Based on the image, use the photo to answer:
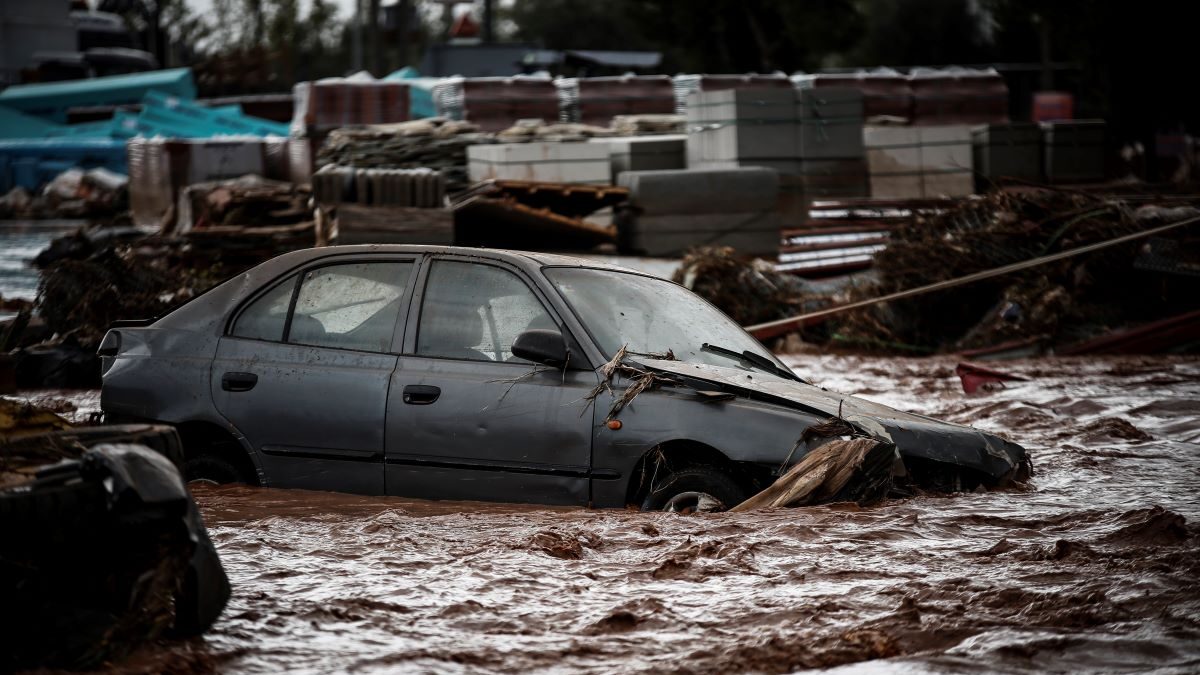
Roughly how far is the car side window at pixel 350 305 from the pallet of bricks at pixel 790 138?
10.9 metres

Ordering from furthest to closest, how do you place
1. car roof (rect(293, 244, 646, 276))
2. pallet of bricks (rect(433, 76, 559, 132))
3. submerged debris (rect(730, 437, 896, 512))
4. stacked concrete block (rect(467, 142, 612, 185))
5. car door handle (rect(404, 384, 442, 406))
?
1. pallet of bricks (rect(433, 76, 559, 132))
2. stacked concrete block (rect(467, 142, 612, 185))
3. car roof (rect(293, 244, 646, 276))
4. car door handle (rect(404, 384, 442, 406))
5. submerged debris (rect(730, 437, 896, 512))

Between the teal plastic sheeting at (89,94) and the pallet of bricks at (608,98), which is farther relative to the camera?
the teal plastic sheeting at (89,94)

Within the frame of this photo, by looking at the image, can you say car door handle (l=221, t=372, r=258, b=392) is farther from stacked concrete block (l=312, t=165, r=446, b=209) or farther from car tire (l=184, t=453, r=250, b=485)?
stacked concrete block (l=312, t=165, r=446, b=209)

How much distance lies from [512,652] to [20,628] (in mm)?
1395

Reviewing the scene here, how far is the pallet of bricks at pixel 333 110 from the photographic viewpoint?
2466 cm

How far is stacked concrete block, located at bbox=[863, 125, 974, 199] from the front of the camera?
733 inches

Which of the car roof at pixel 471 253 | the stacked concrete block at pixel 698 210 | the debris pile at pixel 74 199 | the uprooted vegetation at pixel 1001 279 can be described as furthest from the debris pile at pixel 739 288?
the debris pile at pixel 74 199

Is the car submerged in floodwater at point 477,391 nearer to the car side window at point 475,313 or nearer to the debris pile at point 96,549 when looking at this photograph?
the car side window at point 475,313

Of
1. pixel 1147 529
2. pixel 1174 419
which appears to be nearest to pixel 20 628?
pixel 1147 529

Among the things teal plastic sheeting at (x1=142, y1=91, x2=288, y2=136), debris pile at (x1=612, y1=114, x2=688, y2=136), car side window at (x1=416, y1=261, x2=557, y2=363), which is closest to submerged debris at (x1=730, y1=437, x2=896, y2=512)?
car side window at (x1=416, y1=261, x2=557, y2=363)

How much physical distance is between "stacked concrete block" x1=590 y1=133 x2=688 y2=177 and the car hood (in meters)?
11.0

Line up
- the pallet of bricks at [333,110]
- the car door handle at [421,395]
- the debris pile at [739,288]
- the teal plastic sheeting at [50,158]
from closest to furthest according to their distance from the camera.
A: the car door handle at [421,395], the debris pile at [739,288], the pallet of bricks at [333,110], the teal plastic sheeting at [50,158]

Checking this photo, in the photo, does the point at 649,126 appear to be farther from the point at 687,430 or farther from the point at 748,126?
the point at 687,430

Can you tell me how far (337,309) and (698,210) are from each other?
389 inches
